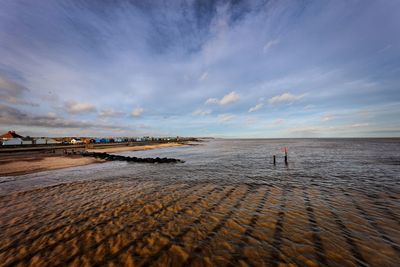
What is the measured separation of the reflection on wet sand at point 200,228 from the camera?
4402 millimetres

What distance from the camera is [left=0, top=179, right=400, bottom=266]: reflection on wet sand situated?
4402mm

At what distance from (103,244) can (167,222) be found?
7.26 feet

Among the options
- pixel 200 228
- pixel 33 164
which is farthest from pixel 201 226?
pixel 33 164

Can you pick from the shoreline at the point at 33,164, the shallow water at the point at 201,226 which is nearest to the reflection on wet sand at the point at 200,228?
the shallow water at the point at 201,226

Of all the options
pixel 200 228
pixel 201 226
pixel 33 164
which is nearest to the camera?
pixel 200 228

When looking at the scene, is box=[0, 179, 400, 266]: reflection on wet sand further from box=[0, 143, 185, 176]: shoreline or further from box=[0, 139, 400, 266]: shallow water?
box=[0, 143, 185, 176]: shoreline

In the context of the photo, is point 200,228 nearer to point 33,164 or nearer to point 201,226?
point 201,226

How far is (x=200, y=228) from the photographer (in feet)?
19.4

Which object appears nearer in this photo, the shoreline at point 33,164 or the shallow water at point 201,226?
the shallow water at point 201,226

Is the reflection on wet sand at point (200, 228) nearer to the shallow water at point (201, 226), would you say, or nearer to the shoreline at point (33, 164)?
the shallow water at point (201, 226)

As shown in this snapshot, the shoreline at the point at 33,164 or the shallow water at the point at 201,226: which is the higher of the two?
the shoreline at the point at 33,164

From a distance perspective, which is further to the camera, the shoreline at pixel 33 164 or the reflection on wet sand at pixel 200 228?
the shoreline at pixel 33 164

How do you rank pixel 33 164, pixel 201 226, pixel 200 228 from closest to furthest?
pixel 200 228, pixel 201 226, pixel 33 164

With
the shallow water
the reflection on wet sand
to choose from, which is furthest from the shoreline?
the reflection on wet sand
